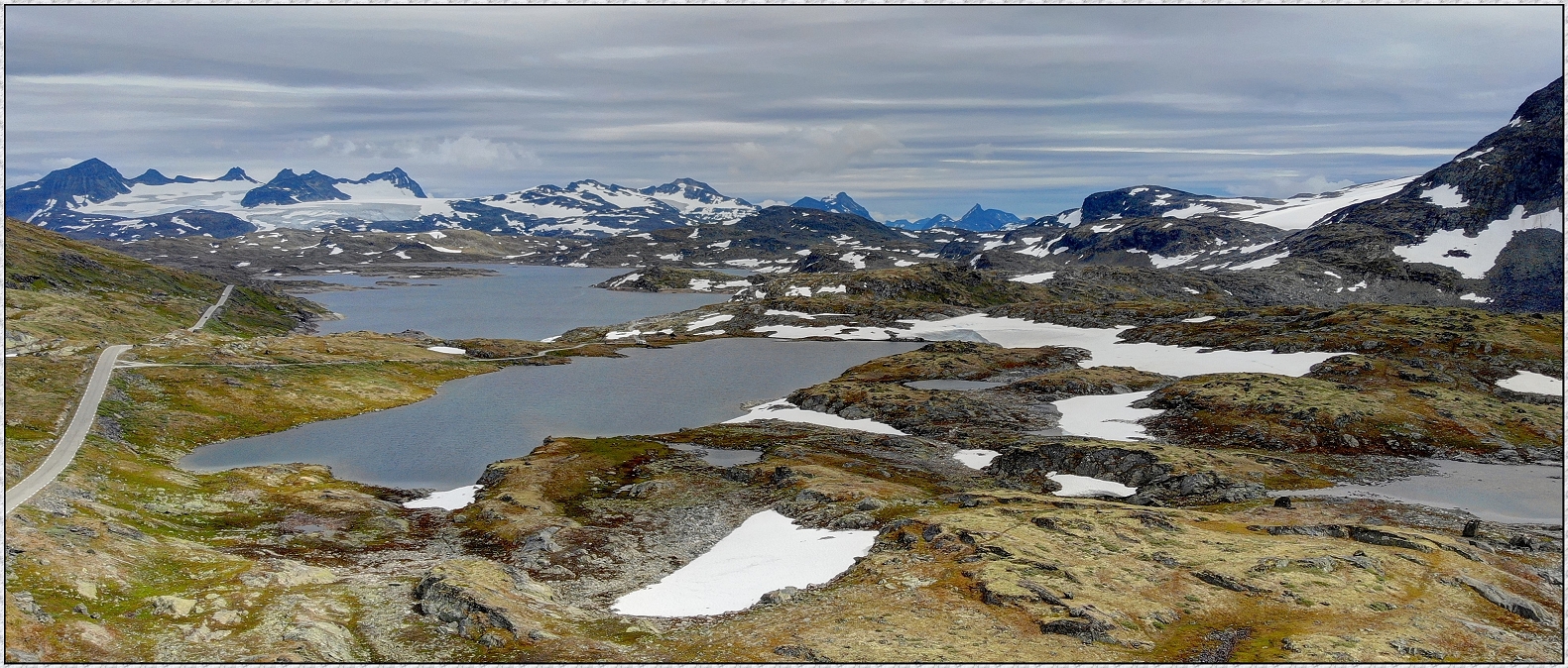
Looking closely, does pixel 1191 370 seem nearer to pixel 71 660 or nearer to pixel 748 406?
pixel 748 406

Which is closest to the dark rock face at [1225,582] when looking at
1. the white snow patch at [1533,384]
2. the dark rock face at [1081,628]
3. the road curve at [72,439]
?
the dark rock face at [1081,628]

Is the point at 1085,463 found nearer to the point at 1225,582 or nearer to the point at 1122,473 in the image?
the point at 1122,473

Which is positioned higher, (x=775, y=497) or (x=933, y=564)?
(x=933, y=564)

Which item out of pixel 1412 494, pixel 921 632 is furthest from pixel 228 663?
pixel 1412 494

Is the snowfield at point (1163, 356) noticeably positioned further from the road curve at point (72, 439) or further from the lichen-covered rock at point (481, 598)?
the road curve at point (72, 439)

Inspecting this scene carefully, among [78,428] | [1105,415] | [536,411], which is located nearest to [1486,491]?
[1105,415]

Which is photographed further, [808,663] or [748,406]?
[748,406]

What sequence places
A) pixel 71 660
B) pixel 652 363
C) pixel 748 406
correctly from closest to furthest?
pixel 71 660
pixel 748 406
pixel 652 363
